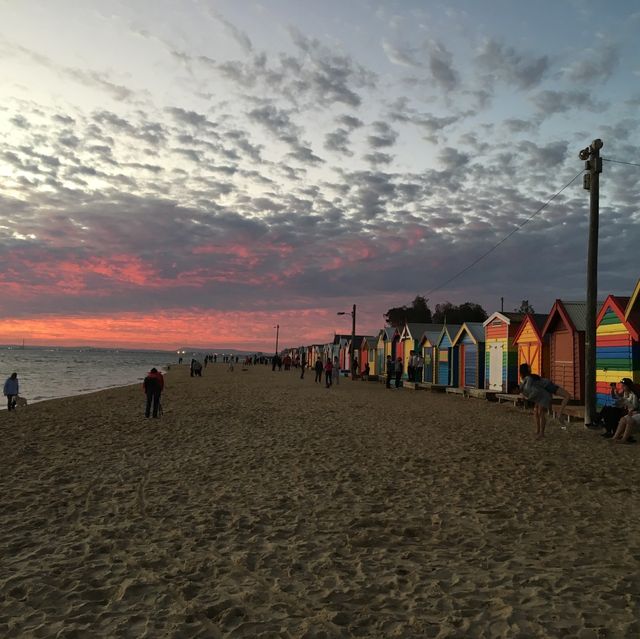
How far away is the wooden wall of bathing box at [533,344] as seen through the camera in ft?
71.3

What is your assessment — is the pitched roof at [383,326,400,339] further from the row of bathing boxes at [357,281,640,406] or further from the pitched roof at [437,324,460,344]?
the pitched roof at [437,324,460,344]

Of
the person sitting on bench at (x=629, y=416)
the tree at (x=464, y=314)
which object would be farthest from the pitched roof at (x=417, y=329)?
the tree at (x=464, y=314)

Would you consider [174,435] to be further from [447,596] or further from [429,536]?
[447,596]

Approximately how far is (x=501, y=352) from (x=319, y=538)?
21227 millimetres

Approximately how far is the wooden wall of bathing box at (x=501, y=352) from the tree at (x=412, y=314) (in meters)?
66.4

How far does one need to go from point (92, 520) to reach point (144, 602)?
98.7 inches

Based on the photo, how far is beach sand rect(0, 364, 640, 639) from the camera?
4008 mm

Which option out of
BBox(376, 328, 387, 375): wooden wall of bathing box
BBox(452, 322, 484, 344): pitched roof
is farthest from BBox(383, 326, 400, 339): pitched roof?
BBox(452, 322, 484, 344): pitched roof

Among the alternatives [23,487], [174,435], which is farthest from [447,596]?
[174,435]

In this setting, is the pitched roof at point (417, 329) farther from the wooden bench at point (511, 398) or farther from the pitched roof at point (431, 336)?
the wooden bench at point (511, 398)

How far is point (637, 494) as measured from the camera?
25.1 ft

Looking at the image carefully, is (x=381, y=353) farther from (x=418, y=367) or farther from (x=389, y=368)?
(x=389, y=368)

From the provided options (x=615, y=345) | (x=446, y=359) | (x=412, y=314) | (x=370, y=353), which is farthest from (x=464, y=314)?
(x=615, y=345)

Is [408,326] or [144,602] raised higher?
[408,326]
